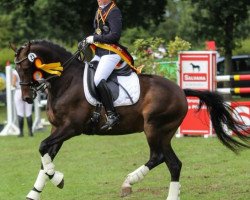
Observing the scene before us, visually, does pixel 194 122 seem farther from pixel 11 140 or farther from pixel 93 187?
pixel 93 187

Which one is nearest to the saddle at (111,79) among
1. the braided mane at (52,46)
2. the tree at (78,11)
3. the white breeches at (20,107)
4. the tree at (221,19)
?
the braided mane at (52,46)

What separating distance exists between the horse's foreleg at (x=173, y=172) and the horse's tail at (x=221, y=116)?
3.61ft

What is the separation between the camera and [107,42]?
1040cm

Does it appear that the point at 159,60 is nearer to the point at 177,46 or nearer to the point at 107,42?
the point at 177,46

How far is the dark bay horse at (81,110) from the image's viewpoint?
1003 cm

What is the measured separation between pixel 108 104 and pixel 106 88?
8.9 inches

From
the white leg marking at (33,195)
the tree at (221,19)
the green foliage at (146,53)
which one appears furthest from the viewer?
Result: the tree at (221,19)

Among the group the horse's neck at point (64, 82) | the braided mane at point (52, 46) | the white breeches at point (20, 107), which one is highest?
the braided mane at point (52, 46)

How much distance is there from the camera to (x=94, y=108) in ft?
33.8

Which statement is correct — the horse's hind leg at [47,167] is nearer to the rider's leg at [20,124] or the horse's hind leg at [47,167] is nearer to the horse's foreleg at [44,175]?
the horse's foreleg at [44,175]

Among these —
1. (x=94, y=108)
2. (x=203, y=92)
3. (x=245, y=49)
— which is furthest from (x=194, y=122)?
(x=245, y=49)

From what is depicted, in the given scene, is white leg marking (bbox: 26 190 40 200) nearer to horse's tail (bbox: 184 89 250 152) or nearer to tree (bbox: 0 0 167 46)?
horse's tail (bbox: 184 89 250 152)

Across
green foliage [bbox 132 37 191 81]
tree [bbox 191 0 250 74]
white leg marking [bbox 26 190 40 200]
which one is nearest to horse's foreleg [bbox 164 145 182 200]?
white leg marking [bbox 26 190 40 200]

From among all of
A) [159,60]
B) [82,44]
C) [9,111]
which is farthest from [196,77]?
[82,44]
